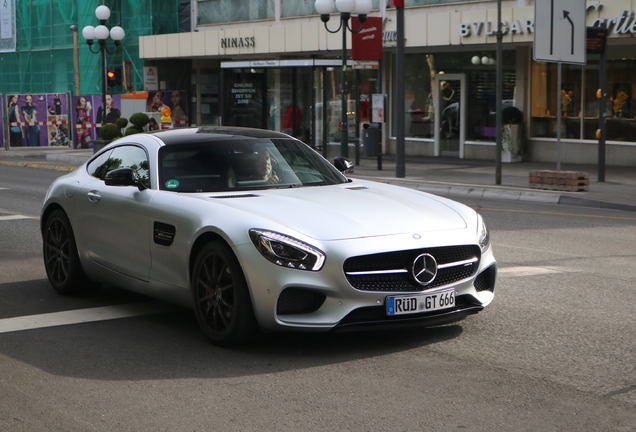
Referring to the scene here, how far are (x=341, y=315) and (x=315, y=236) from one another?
507 millimetres

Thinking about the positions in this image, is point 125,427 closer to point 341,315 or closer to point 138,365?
point 138,365

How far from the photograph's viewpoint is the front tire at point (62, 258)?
8.09 metres

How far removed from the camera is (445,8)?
28.6m

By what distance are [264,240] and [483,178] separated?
16.5 meters

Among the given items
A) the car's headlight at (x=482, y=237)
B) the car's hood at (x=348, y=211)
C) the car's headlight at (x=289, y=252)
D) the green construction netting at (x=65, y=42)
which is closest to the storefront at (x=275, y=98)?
the green construction netting at (x=65, y=42)

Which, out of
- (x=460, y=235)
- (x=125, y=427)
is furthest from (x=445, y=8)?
(x=125, y=427)

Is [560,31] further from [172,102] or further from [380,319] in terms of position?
[172,102]

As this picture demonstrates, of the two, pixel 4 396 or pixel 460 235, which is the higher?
pixel 460 235

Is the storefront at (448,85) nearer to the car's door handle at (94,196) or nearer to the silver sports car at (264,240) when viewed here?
the silver sports car at (264,240)

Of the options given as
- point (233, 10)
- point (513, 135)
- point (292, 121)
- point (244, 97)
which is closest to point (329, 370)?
point (513, 135)

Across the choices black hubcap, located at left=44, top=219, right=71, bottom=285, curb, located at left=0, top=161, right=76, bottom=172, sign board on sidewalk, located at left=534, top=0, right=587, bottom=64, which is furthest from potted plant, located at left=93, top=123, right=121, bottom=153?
black hubcap, located at left=44, top=219, right=71, bottom=285

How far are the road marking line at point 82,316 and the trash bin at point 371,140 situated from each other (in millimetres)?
17751

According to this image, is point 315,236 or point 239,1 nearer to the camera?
point 315,236

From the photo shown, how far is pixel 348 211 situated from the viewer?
255 inches
